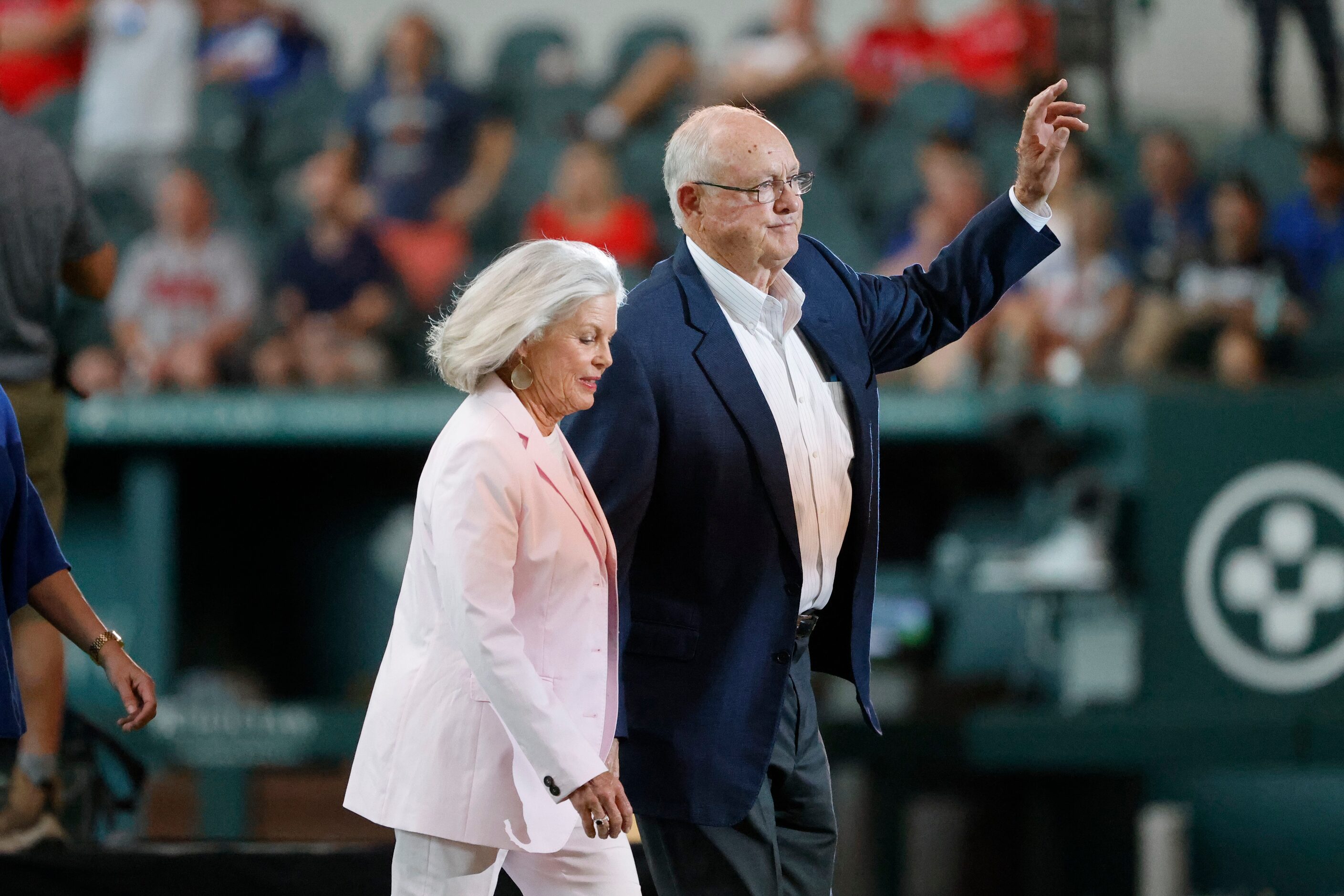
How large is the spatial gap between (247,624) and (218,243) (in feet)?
5.18

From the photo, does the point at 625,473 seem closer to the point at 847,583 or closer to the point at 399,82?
the point at 847,583

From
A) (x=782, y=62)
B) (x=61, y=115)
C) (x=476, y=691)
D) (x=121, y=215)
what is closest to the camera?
(x=476, y=691)

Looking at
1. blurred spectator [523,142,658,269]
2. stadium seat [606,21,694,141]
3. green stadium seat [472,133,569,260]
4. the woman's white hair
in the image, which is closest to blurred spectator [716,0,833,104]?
stadium seat [606,21,694,141]

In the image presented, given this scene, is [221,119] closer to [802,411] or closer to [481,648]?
[802,411]

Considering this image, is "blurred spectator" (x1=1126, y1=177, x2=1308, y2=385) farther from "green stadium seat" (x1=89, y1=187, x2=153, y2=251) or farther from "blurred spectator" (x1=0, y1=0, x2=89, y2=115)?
"blurred spectator" (x1=0, y1=0, x2=89, y2=115)

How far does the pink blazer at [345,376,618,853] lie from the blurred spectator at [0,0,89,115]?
249 inches

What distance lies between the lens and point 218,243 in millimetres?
6906

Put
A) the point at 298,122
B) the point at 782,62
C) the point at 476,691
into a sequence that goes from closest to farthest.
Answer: the point at 476,691 < the point at 782,62 < the point at 298,122

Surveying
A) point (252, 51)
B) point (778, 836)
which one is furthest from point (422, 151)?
point (778, 836)

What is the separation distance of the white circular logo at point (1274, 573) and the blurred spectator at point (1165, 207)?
1.61 meters

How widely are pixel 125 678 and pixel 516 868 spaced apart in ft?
2.29

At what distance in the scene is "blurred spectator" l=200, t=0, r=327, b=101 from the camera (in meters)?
8.28

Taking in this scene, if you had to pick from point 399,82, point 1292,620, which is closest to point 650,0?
point 399,82

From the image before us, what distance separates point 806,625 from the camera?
279 centimetres
